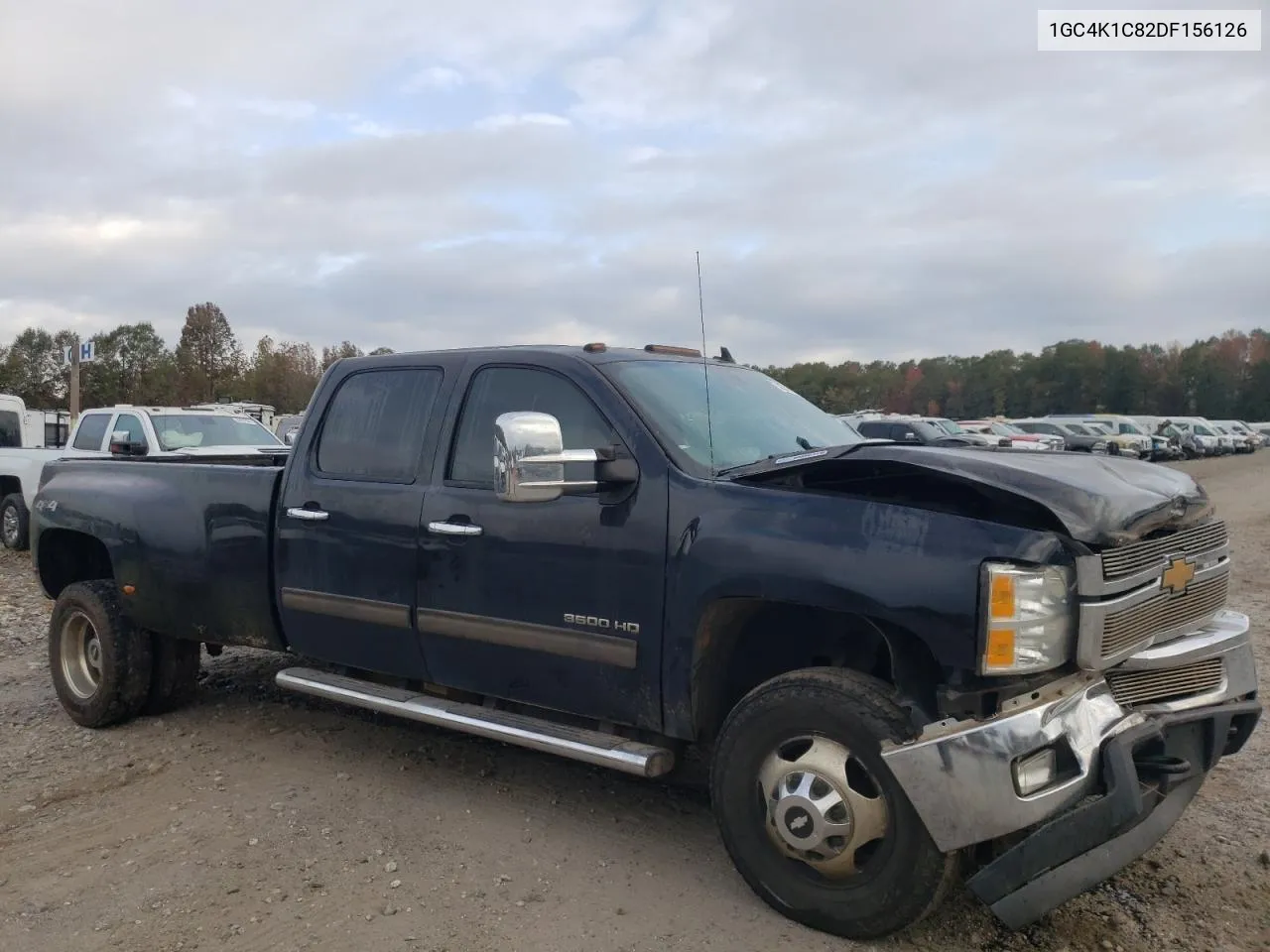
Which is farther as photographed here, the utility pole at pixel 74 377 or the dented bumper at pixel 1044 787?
the utility pole at pixel 74 377

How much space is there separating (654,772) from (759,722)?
1.61 feet

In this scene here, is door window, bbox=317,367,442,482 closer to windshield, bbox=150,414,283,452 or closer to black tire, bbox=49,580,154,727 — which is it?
black tire, bbox=49,580,154,727

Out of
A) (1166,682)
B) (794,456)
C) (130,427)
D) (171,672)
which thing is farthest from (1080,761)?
(130,427)

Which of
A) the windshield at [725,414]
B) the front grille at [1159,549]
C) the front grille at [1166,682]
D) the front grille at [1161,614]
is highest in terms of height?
the windshield at [725,414]

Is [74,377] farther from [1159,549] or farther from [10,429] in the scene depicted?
[1159,549]

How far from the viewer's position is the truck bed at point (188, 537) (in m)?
4.94

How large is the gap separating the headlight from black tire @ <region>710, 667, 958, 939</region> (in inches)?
14.4

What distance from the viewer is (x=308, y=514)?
4.68m

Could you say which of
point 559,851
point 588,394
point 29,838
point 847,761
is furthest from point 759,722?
point 29,838

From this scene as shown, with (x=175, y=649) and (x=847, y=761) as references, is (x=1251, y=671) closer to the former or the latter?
(x=847, y=761)

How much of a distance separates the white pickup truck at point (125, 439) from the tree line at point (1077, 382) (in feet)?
202

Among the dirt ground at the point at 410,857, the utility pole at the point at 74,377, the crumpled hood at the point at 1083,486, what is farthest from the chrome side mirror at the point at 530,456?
the utility pole at the point at 74,377

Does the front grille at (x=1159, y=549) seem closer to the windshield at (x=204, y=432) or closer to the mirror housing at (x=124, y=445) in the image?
the windshield at (x=204, y=432)

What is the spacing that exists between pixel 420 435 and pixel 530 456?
1276 millimetres
